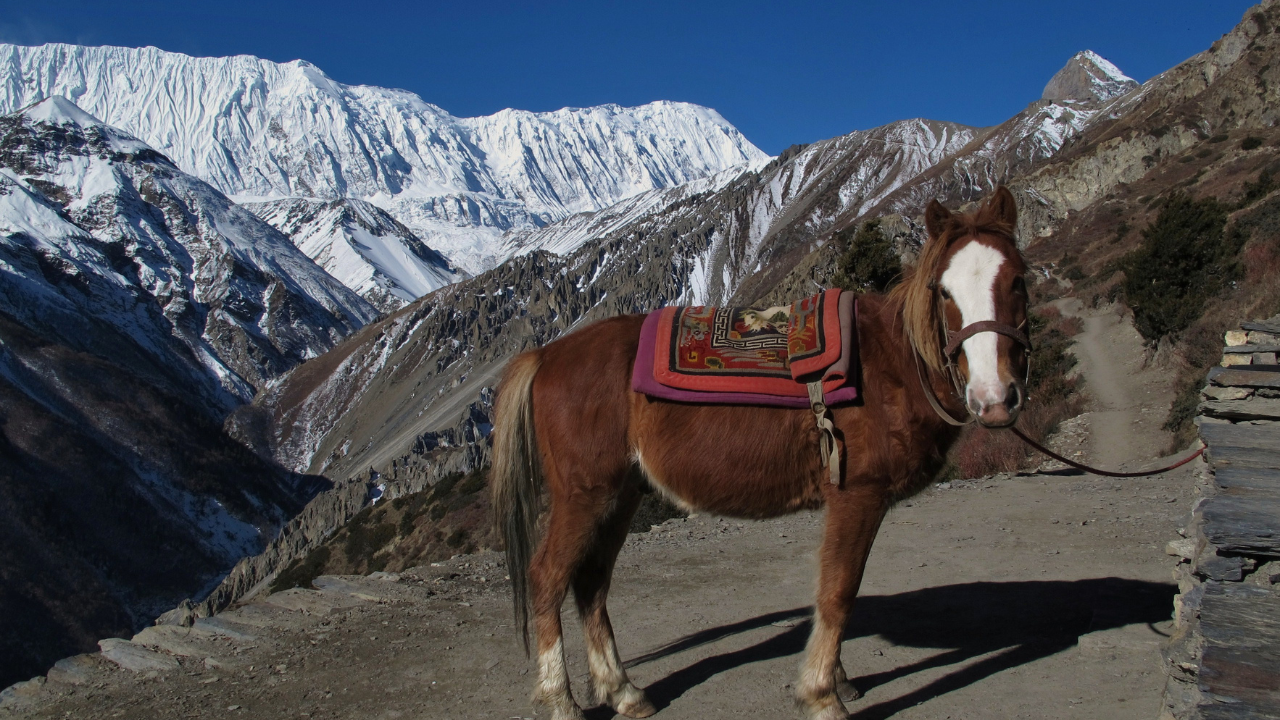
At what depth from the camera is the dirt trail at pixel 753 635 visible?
206 inches

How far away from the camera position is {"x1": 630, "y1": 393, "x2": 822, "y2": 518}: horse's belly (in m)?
4.46

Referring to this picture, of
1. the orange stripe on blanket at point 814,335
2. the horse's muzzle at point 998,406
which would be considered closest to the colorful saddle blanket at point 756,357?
the orange stripe on blanket at point 814,335

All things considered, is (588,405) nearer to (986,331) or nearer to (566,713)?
(566,713)

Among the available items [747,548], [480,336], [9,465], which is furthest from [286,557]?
[480,336]

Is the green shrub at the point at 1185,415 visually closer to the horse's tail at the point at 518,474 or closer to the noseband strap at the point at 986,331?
the noseband strap at the point at 986,331

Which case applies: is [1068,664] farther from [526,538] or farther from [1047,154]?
[1047,154]

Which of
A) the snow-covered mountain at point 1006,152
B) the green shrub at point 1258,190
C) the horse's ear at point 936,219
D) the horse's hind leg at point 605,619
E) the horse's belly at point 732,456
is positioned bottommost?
the horse's hind leg at point 605,619

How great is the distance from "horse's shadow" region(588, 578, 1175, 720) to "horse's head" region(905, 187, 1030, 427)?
2172mm

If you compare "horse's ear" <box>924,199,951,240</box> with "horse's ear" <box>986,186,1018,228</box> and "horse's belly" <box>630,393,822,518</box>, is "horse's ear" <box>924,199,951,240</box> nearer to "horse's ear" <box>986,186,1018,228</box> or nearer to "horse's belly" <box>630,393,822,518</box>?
"horse's ear" <box>986,186,1018,228</box>

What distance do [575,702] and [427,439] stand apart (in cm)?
12406

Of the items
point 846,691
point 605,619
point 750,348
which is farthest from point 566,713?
point 750,348

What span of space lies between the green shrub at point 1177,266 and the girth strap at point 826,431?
18.7 meters

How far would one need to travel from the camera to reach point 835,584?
4406mm

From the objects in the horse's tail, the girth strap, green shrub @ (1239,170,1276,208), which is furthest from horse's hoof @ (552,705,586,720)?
green shrub @ (1239,170,1276,208)
